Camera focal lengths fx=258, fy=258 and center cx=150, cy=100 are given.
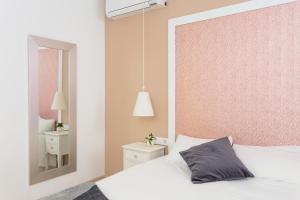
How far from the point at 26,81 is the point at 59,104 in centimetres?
50

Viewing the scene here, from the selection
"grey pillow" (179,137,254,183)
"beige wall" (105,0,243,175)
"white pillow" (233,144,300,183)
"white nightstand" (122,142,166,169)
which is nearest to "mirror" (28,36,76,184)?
"beige wall" (105,0,243,175)

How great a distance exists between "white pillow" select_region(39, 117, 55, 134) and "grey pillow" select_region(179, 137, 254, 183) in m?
1.74

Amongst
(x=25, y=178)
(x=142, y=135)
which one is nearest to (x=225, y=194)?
(x=142, y=135)

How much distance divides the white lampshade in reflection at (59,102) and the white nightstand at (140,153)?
0.95m

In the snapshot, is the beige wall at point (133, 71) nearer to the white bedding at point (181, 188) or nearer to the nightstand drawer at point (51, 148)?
the nightstand drawer at point (51, 148)

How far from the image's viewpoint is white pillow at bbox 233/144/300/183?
6.17 ft

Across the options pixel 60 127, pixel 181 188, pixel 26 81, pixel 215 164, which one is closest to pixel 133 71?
pixel 60 127

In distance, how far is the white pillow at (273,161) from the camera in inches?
74.0

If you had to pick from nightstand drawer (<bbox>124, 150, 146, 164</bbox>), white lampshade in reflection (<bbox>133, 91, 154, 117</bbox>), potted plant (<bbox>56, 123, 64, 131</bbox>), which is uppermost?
white lampshade in reflection (<bbox>133, 91, 154, 117</bbox>)

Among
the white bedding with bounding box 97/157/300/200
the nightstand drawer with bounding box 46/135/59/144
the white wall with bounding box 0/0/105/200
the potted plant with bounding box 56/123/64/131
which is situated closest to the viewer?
the white bedding with bounding box 97/157/300/200

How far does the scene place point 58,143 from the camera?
3.16 metres

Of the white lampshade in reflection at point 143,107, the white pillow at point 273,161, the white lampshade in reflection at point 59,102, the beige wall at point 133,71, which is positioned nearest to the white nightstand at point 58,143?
the white lampshade in reflection at point 59,102

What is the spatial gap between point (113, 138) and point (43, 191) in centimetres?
108

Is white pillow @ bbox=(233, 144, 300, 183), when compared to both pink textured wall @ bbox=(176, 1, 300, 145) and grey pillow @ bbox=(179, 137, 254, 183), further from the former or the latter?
pink textured wall @ bbox=(176, 1, 300, 145)
